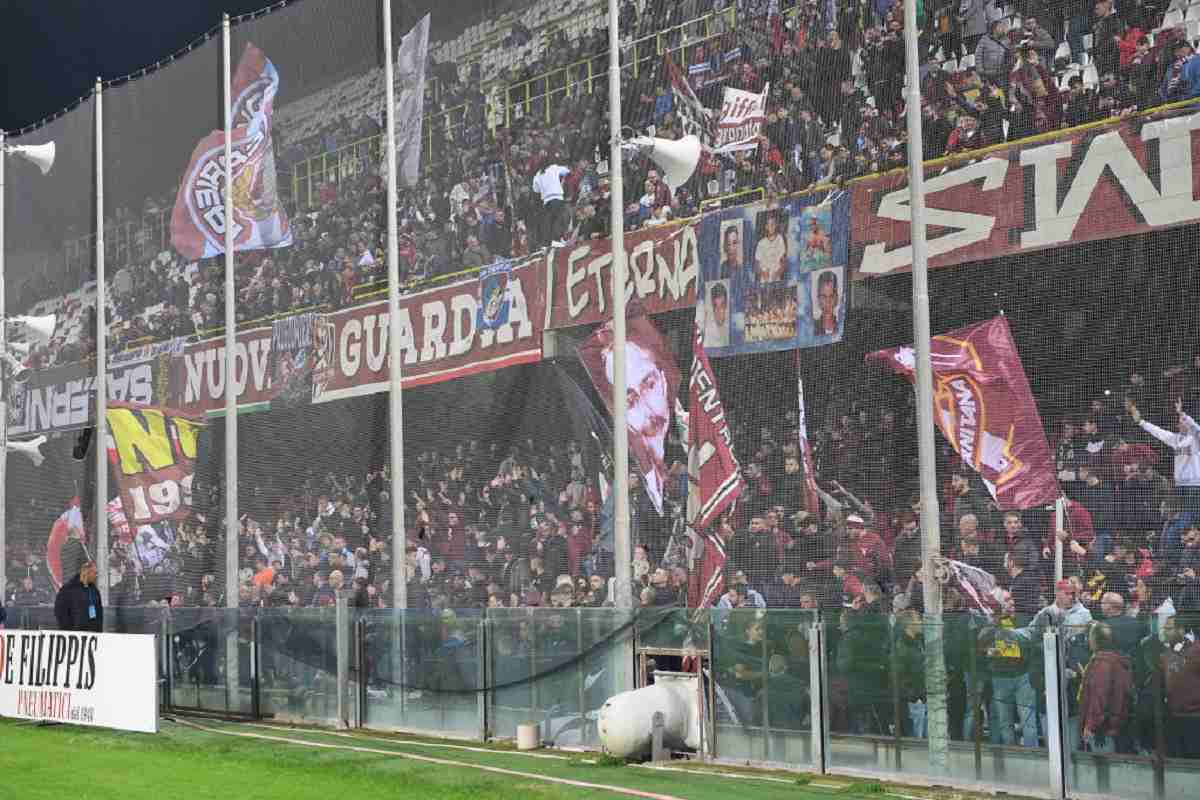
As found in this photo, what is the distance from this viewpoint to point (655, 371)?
20016 millimetres

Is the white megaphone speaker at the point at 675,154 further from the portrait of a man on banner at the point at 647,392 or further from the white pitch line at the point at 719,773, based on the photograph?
the white pitch line at the point at 719,773

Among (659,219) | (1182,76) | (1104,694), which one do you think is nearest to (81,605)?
(659,219)

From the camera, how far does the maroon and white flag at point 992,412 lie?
15.8 metres

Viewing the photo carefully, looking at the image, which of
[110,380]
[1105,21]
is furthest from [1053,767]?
[110,380]

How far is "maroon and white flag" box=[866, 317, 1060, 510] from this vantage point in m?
15.8

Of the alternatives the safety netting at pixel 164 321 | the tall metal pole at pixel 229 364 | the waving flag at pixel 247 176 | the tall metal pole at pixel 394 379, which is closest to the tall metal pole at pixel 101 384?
the safety netting at pixel 164 321

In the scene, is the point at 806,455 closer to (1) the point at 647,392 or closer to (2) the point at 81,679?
(1) the point at 647,392

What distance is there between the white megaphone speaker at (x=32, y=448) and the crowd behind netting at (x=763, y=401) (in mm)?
4689

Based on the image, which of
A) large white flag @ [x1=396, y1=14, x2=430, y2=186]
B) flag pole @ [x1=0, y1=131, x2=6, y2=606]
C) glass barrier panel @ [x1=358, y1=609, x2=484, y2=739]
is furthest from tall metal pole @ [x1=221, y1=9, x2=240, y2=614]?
glass barrier panel @ [x1=358, y1=609, x2=484, y2=739]

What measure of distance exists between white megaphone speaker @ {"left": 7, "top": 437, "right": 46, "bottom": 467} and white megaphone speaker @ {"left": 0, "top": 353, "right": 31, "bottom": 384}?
1.65 metres

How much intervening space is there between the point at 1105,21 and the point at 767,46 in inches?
173

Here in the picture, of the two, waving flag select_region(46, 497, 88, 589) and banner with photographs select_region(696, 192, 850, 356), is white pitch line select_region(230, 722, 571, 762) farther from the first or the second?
waving flag select_region(46, 497, 88, 589)

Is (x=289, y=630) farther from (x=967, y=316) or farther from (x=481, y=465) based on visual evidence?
(x=967, y=316)

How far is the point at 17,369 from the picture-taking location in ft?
119
